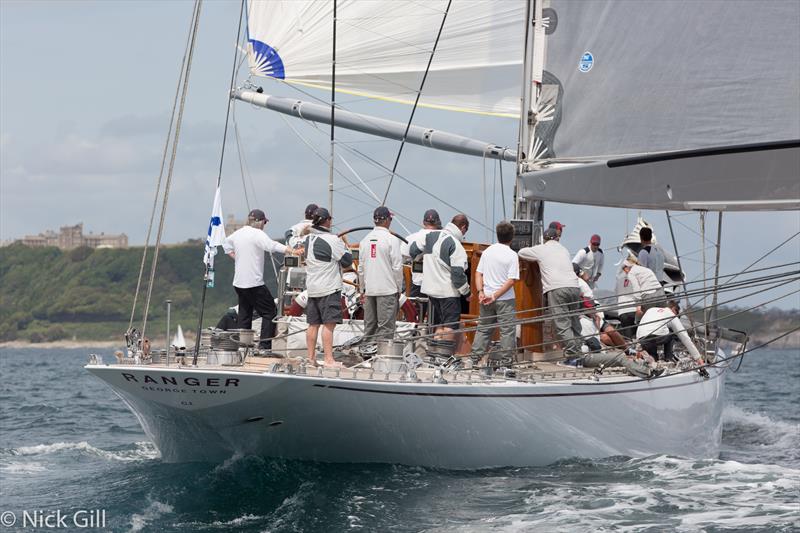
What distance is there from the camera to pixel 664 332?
11.7 meters

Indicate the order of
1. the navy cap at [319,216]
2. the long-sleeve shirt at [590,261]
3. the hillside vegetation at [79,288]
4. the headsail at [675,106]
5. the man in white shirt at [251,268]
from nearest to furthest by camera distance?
the headsail at [675,106]
the navy cap at [319,216]
the man in white shirt at [251,268]
the long-sleeve shirt at [590,261]
the hillside vegetation at [79,288]

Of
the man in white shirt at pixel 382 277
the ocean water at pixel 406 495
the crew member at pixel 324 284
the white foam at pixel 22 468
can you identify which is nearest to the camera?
the ocean water at pixel 406 495

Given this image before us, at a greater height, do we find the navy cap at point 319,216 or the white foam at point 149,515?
the navy cap at point 319,216

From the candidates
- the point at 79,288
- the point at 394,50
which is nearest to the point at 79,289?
the point at 79,288

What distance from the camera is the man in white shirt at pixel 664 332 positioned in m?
11.5

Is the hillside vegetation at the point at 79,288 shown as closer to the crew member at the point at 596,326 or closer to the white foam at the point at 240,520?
the crew member at the point at 596,326

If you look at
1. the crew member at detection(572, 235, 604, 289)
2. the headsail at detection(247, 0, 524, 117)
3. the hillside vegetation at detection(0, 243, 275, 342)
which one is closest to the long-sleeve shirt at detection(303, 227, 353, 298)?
the crew member at detection(572, 235, 604, 289)

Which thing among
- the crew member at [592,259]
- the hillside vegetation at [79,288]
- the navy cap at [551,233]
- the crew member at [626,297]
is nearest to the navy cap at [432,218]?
the navy cap at [551,233]

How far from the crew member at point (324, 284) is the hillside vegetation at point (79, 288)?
296 ft

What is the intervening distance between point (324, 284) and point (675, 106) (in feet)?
12.2

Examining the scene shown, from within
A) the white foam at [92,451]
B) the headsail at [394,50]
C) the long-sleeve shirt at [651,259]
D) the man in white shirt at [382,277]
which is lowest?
the white foam at [92,451]

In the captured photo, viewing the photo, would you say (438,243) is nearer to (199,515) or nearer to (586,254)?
(199,515)

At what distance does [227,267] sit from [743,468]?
7224cm

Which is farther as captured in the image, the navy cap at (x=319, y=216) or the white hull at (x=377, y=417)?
the navy cap at (x=319, y=216)
